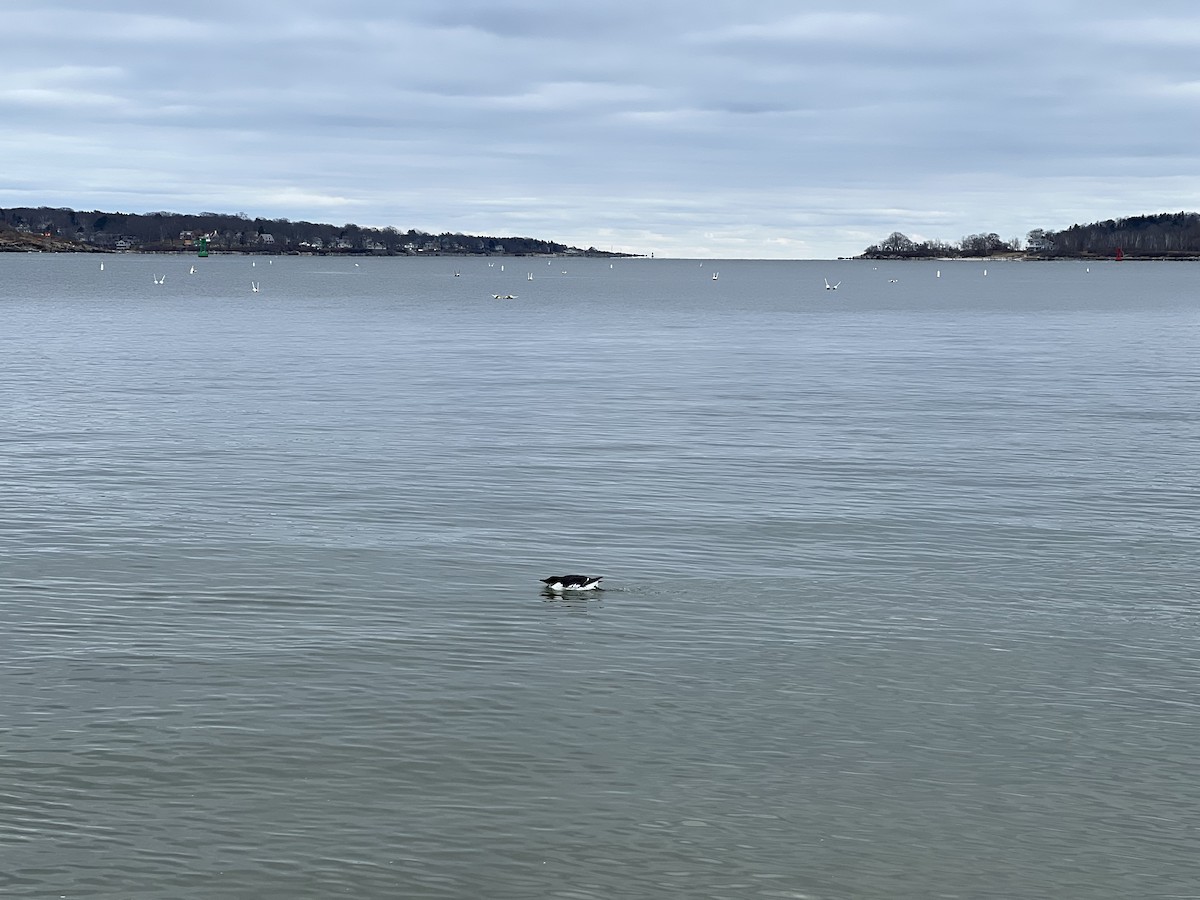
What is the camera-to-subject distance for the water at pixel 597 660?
20219mm

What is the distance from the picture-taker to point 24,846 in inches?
784

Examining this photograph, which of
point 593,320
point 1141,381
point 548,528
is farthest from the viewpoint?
point 593,320

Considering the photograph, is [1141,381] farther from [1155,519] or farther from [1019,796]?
[1019,796]

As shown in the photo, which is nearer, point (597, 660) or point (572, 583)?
point (597, 660)

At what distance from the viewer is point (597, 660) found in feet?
94.2

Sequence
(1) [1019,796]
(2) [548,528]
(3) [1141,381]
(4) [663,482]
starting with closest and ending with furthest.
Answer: (1) [1019,796] → (2) [548,528] → (4) [663,482] → (3) [1141,381]

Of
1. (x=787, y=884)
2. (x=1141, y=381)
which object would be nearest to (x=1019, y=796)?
(x=787, y=884)

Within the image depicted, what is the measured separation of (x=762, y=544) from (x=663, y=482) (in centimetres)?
1008

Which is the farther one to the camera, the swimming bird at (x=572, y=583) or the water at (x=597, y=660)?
the swimming bird at (x=572, y=583)

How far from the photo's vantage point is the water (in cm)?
2022

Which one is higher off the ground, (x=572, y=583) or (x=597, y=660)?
(x=572, y=583)

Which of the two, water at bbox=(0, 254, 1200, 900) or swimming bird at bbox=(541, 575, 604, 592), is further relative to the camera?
swimming bird at bbox=(541, 575, 604, 592)

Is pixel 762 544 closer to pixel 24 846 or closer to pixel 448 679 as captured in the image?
pixel 448 679

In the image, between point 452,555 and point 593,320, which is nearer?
point 452,555
